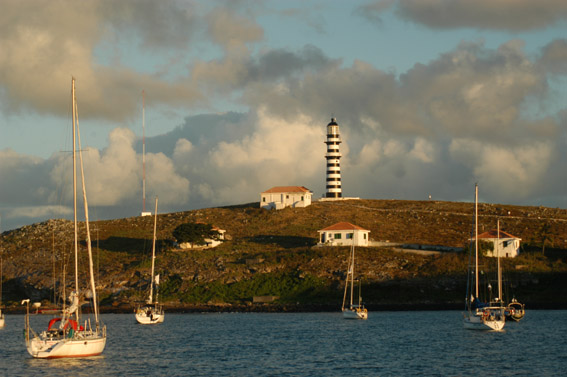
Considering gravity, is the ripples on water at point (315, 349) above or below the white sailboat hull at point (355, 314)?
below

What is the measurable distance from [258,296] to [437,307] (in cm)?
2297

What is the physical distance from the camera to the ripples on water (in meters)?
49.2

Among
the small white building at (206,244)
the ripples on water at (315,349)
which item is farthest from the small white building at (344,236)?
the ripples on water at (315,349)

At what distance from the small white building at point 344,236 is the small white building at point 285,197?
104 feet

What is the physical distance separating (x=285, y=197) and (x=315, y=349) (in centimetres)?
9474

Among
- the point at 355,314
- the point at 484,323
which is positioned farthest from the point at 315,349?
the point at 355,314

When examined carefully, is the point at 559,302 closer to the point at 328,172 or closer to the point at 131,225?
the point at 328,172

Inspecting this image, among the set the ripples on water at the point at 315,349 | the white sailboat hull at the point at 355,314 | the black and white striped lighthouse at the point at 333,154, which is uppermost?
the black and white striped lighthouse at the point at 333,154

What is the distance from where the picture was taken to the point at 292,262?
362 ft

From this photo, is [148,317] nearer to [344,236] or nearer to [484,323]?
[484,323]

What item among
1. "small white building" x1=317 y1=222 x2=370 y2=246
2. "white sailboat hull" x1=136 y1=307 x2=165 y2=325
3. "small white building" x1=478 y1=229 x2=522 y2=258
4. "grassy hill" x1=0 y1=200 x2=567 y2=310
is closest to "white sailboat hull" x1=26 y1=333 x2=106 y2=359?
"grassy hill" x1=0 y1=200 x2=567 y2=310

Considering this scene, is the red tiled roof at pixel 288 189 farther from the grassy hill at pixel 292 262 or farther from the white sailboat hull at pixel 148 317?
the white sailboat hull at pixel 148 317

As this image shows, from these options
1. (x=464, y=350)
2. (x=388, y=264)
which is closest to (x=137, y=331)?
(x=464, y=350)

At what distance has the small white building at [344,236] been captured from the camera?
119 metres
